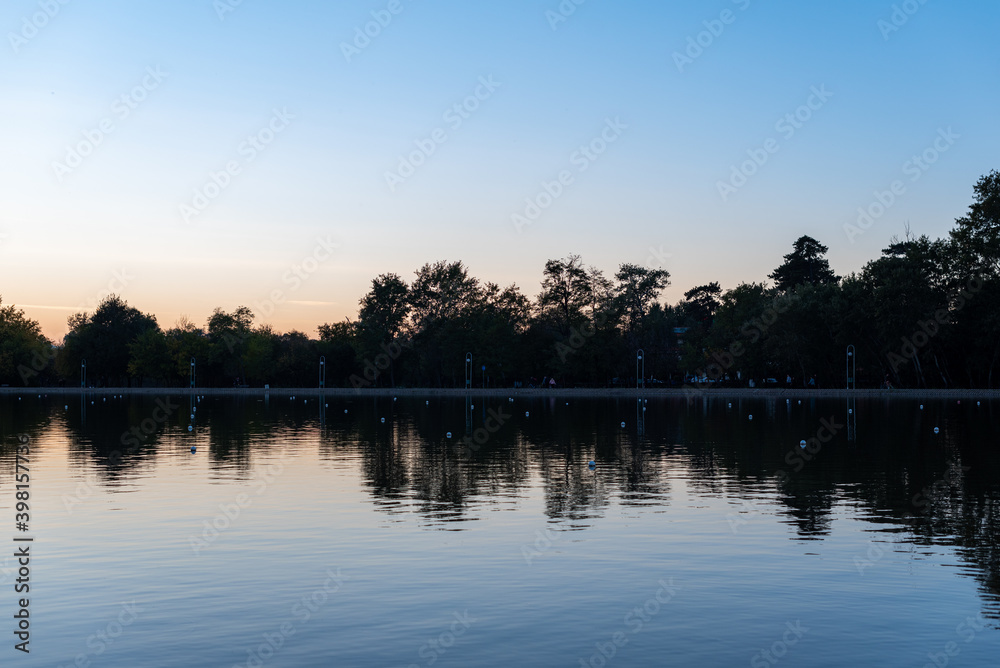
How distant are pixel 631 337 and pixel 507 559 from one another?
449 ft

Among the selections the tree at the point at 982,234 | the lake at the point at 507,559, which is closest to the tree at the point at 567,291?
the tree at the point at 982,234

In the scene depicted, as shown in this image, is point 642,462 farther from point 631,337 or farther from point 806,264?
point 806,264

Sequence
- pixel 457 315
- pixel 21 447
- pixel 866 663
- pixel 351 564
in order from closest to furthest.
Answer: pixel 866 663
pixel 351 564
pixel 21 447
pixel 457 315

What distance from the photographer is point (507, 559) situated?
65.9 ft

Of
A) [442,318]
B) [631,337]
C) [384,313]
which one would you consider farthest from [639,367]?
[384,313]

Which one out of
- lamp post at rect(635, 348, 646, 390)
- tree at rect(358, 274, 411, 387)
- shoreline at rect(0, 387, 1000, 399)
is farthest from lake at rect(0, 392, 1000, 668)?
tree at rect(358, 274, 411, 387)

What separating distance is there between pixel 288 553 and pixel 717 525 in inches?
432

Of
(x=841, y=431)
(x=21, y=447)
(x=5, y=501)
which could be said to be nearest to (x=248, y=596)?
(x=5, y=501)

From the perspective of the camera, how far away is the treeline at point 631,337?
119062 millimetres

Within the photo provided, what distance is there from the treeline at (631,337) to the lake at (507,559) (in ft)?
278

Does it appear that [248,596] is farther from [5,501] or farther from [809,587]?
[5,501]

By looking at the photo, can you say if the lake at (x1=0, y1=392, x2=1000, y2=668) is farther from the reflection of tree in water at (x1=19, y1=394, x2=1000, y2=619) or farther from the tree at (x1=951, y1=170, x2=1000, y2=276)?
the tree at (x1=951, y1=170, x2=1000, y2=276)

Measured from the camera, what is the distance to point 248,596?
55.8 ft

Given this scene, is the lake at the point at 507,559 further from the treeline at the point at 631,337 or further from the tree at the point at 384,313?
the tree at the point at 384,313
